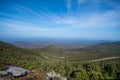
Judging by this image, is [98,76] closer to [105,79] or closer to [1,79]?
[105,79]

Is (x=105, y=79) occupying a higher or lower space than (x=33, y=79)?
lower

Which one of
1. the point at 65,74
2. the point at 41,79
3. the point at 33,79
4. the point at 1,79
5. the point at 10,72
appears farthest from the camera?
the point at 65,74

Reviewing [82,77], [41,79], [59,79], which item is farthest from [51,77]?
[82,77]

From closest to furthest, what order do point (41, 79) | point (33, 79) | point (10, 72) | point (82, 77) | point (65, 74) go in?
point (33, 79)
point (41, 79)
point (10, 72)
point (82, 77)
point (65, 74)

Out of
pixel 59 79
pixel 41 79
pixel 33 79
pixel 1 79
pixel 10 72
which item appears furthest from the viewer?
pixel 59 79

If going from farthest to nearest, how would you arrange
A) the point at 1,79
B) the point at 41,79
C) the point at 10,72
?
the point at 10,72 < the point at 41,79 < the point at 1,79

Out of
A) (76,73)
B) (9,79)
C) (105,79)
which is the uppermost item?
(9,79)

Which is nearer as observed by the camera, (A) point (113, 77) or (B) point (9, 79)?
(B) point (9, 79)

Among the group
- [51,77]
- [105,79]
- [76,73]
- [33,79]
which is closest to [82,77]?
[76,73]

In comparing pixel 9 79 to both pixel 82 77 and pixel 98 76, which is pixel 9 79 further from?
pixel 98 76
